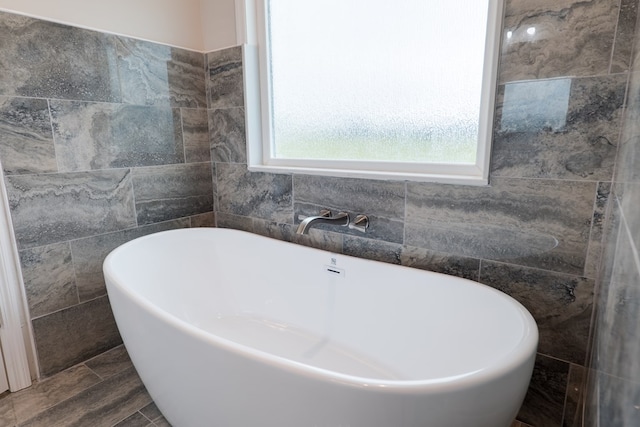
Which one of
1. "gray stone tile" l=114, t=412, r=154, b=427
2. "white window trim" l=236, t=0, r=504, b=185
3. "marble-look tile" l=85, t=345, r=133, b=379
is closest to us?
"white window trim" l=236, t=0, r=504, b=185

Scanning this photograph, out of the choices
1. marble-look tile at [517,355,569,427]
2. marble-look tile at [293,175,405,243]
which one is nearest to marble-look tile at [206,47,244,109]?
marble-look tile at [293,175,405,243]

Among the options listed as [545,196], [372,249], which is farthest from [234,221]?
[545,196]

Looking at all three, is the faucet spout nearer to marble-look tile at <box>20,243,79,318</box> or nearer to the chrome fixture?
the chrome fixture

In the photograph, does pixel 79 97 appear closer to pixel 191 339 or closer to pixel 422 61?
pixel 191 339

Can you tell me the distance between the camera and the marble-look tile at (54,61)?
1.54 meters

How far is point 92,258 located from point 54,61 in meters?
0.97

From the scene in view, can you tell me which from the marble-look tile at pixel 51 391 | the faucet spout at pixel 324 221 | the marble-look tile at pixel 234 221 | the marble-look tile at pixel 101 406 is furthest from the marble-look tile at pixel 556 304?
the marble-look tile at pixel 51 391

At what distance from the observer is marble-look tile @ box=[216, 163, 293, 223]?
2.08 meters

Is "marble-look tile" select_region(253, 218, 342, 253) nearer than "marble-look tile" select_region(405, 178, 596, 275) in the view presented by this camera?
No

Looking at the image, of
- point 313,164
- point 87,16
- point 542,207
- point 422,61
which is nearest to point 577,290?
point 542,207

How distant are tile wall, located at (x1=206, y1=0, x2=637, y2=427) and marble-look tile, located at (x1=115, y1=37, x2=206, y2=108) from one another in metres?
1.33

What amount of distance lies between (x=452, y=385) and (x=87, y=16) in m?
2.18

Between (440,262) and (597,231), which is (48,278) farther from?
(597,231)

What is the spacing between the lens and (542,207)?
4.40 feet
